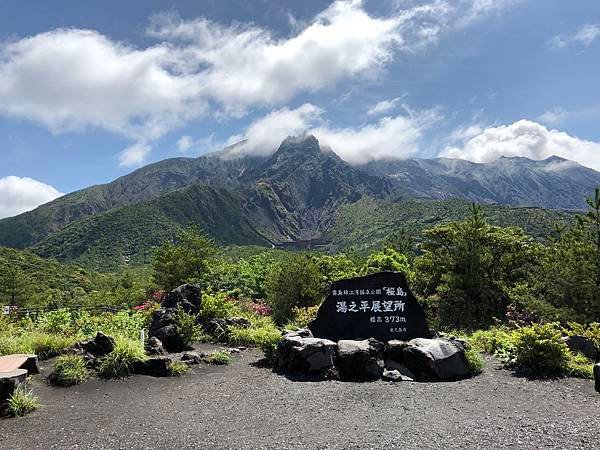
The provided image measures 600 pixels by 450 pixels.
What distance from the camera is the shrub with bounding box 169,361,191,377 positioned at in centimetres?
895

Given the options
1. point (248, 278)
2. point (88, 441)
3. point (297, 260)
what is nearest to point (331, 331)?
point (88, 441)

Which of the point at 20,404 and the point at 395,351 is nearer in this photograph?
the point at 20,404

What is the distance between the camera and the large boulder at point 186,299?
1223 cm

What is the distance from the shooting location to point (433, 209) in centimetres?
19650

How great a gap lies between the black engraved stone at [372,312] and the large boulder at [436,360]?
1200 mm

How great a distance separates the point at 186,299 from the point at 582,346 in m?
9.84

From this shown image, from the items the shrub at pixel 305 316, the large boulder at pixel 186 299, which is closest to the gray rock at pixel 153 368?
the large boulder at pixel 186 299

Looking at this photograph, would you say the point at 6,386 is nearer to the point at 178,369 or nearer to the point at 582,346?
the point at 178,369

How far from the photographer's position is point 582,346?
973cm

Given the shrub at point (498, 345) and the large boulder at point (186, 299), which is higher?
the large boulder at point (186, 299)

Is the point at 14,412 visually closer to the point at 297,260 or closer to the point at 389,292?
the point at 389,292

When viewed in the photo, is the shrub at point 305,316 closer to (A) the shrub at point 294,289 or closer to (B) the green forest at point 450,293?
(B) the green forest at point 450,293

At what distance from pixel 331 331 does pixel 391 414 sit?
4.29 meters

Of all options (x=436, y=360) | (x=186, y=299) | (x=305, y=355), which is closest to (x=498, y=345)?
(x=436, y=360)
